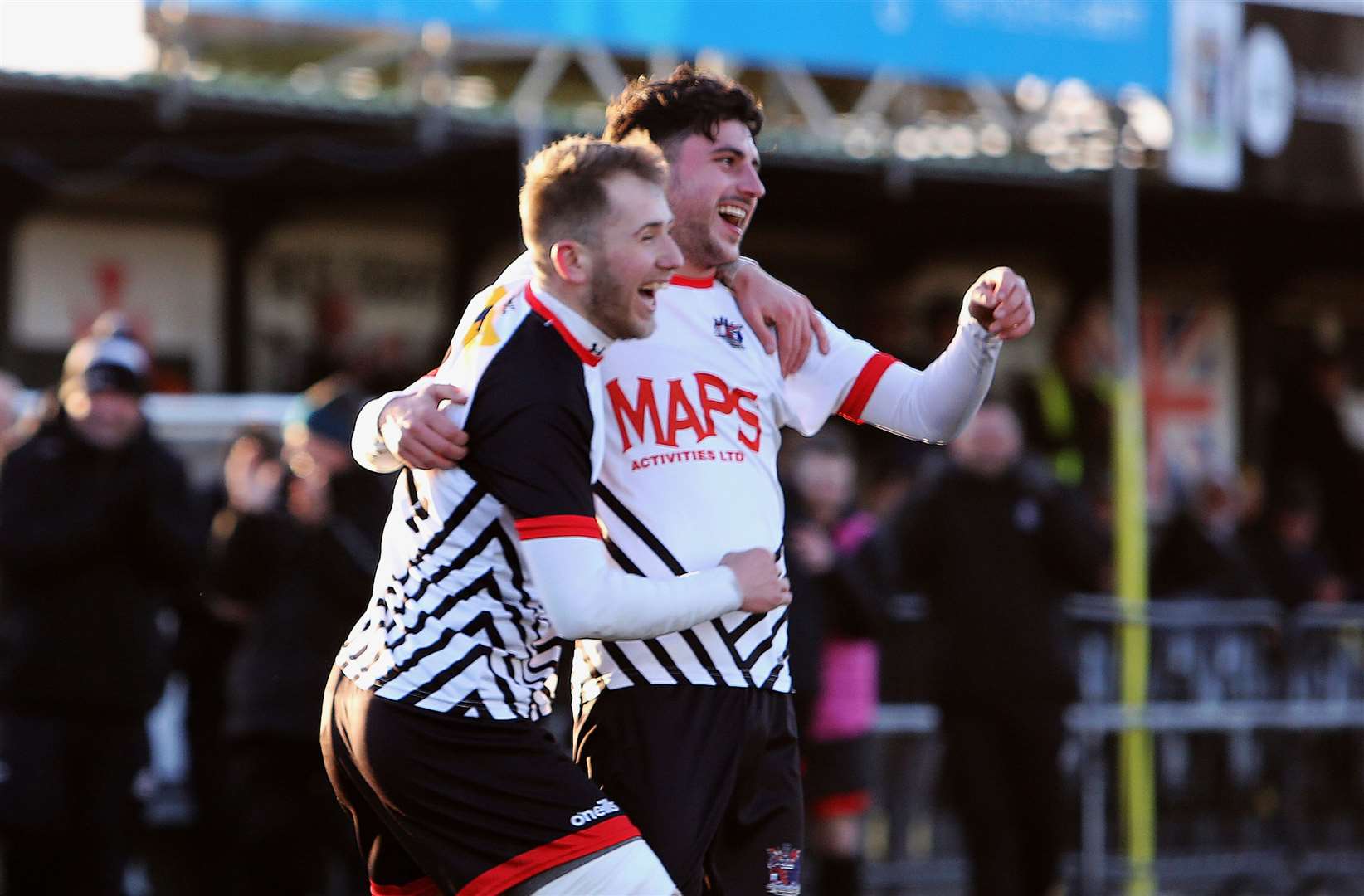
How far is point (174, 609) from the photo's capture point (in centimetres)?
932

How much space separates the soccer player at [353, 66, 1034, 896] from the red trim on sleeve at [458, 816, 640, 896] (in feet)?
1.32

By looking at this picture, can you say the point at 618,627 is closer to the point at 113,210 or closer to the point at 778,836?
the point at 778,836

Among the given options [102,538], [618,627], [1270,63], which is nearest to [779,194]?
[1270,63]

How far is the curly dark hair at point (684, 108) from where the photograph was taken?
180 inches

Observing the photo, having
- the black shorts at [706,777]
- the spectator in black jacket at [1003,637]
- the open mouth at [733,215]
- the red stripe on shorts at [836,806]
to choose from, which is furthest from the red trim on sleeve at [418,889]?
the spectator in black jacket at [1003,637]

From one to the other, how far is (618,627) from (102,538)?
4.05 m

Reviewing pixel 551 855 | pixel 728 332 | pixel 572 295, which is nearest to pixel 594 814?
pixel 551 855

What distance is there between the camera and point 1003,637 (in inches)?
351

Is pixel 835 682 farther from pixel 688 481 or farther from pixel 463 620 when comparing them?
pixel 463 620

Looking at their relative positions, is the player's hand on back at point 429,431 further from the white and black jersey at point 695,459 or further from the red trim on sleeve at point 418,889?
the red trim on sleeve at point 418,889

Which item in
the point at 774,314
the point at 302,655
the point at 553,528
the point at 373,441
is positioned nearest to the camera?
the point at 553,528

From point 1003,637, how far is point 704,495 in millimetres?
4660

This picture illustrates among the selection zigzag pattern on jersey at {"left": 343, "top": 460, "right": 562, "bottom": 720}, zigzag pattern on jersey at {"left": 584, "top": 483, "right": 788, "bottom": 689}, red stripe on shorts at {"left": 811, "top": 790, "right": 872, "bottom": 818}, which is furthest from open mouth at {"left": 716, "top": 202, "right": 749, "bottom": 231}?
red stripe on shorts at {"left": 811, "top": 790, "right": 872, "bottom": 818}

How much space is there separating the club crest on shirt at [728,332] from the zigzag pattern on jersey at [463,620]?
2.76ft
